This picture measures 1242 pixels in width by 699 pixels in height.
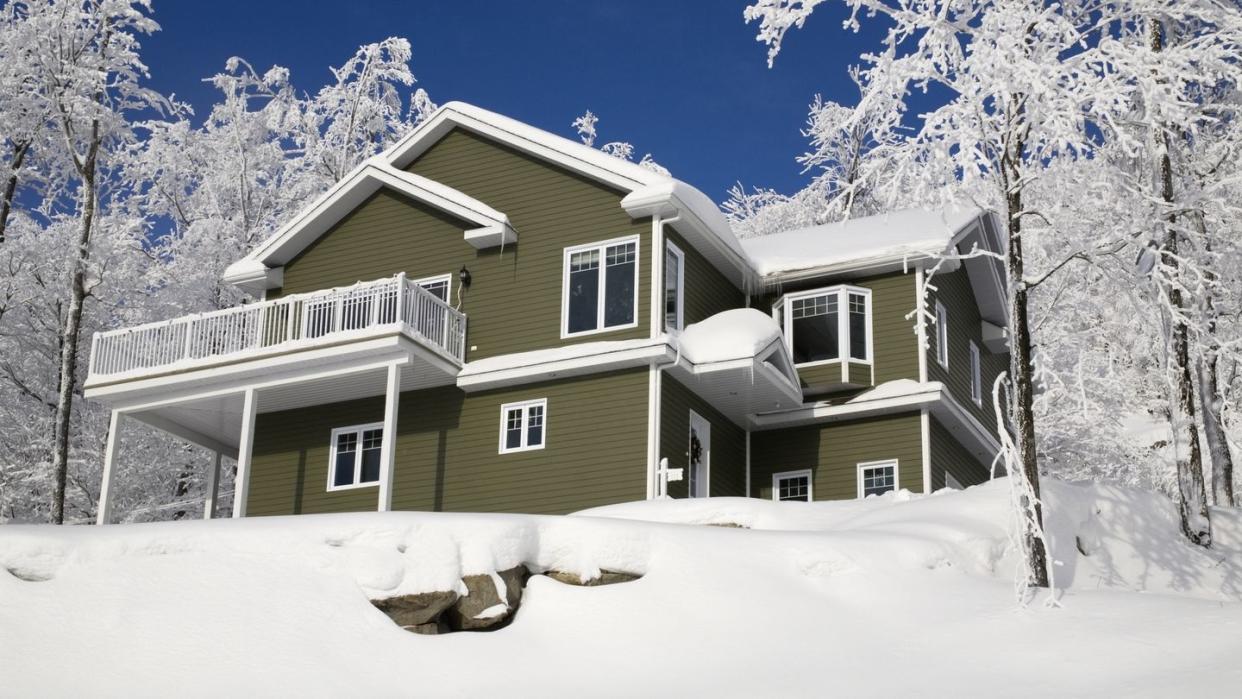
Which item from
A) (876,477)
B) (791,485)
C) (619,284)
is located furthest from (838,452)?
(619,284)

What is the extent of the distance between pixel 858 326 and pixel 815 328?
711 millimetres

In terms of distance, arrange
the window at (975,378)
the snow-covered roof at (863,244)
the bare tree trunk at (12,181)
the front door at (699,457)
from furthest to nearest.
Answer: the bare tree trunk at (12,181) < the window at (975,378) < the snow-covered roof at (863,244) < the front door at (699,457)

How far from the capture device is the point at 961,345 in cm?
2370

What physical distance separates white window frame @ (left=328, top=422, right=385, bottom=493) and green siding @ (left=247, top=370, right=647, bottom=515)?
0.09 metres

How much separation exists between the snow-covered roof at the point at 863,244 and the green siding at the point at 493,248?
133 inches

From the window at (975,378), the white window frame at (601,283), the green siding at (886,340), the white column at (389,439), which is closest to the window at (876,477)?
the green siding at (886,340)

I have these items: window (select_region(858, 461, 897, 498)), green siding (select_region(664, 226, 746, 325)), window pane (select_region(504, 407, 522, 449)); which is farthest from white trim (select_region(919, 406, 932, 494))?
window pane (select_region(504, 407, 522, 449))

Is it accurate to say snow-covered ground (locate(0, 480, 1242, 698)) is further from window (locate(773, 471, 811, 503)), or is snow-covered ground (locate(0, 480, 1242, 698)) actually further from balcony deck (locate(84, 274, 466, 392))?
window (locate(773, 471, 811, 503))

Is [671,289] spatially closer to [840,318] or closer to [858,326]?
[840,318]

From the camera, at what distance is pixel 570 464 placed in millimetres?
19078

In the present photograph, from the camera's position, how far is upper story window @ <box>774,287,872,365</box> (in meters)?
21.4

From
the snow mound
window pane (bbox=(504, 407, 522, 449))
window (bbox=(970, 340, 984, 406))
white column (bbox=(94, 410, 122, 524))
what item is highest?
window (bbox=(970, 340, 984, 406))

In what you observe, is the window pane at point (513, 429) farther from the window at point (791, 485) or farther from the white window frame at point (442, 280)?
the window at point (791, 485)

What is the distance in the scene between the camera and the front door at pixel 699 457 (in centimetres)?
1983
